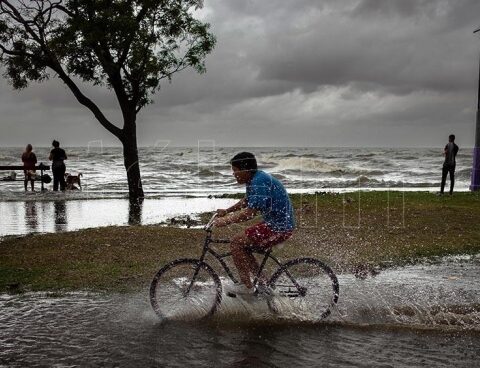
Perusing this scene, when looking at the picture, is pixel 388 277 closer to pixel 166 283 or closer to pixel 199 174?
pixel 166 283

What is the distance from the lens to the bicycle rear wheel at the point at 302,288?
641 centimetres

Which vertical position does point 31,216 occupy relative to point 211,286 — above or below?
below

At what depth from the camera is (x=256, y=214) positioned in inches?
245

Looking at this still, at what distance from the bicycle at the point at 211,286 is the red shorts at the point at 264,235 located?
11 cm

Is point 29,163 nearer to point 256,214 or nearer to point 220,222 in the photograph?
point 220,222

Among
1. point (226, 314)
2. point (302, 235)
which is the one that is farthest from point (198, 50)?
point (226, 314)

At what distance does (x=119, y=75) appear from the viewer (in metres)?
21.3

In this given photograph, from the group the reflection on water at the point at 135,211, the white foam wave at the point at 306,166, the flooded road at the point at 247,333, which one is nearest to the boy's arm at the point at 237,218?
the flooded road at the point at 247,333

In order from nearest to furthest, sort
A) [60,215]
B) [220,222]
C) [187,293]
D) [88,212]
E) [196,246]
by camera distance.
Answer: [220,222] < [187,293] < [196,246] < [60,215] < [88,212]

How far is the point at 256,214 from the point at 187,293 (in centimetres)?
137

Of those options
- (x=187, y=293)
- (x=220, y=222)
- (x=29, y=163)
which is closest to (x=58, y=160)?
(x=29, y=163)

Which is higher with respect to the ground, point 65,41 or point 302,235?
point 65,41

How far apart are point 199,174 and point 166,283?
38620 millimetres

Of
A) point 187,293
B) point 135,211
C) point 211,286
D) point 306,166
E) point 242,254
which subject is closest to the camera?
point 242,254
